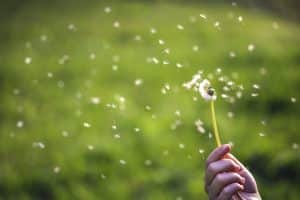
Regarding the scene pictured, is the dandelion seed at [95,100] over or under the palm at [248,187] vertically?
under

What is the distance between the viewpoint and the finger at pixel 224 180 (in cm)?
174

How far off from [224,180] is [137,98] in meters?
3.42

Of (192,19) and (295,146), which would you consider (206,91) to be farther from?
(192,19)

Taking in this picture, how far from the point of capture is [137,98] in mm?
5148

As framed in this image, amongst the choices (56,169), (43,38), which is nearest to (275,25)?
(43,38)

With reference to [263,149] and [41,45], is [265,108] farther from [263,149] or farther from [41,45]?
[41,45]

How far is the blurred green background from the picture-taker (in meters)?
4.30

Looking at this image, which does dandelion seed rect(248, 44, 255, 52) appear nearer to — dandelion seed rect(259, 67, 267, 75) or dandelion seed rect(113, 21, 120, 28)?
dandelion seed rect(259, 67, 267, 75)

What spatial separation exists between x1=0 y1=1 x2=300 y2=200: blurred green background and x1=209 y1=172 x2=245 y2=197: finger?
2064 millimetres

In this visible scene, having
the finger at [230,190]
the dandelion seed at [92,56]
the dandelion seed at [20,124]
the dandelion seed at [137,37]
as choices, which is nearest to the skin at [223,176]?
the finger at [230,190]

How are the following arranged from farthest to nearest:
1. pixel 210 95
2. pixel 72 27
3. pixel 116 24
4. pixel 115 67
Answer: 1. pixel 72 27
2. pixel 116 24
3. pixel 115 67
4. pixel 210 95

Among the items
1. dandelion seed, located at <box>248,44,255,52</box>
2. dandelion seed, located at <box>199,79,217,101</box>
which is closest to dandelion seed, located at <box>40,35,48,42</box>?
dandelion seed, located at <box>248,44,255,52</box>

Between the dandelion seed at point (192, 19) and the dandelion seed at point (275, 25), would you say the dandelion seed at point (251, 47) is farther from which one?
the dandelion seed at point (192, 19)

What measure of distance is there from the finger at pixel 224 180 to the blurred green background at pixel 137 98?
2.06m
